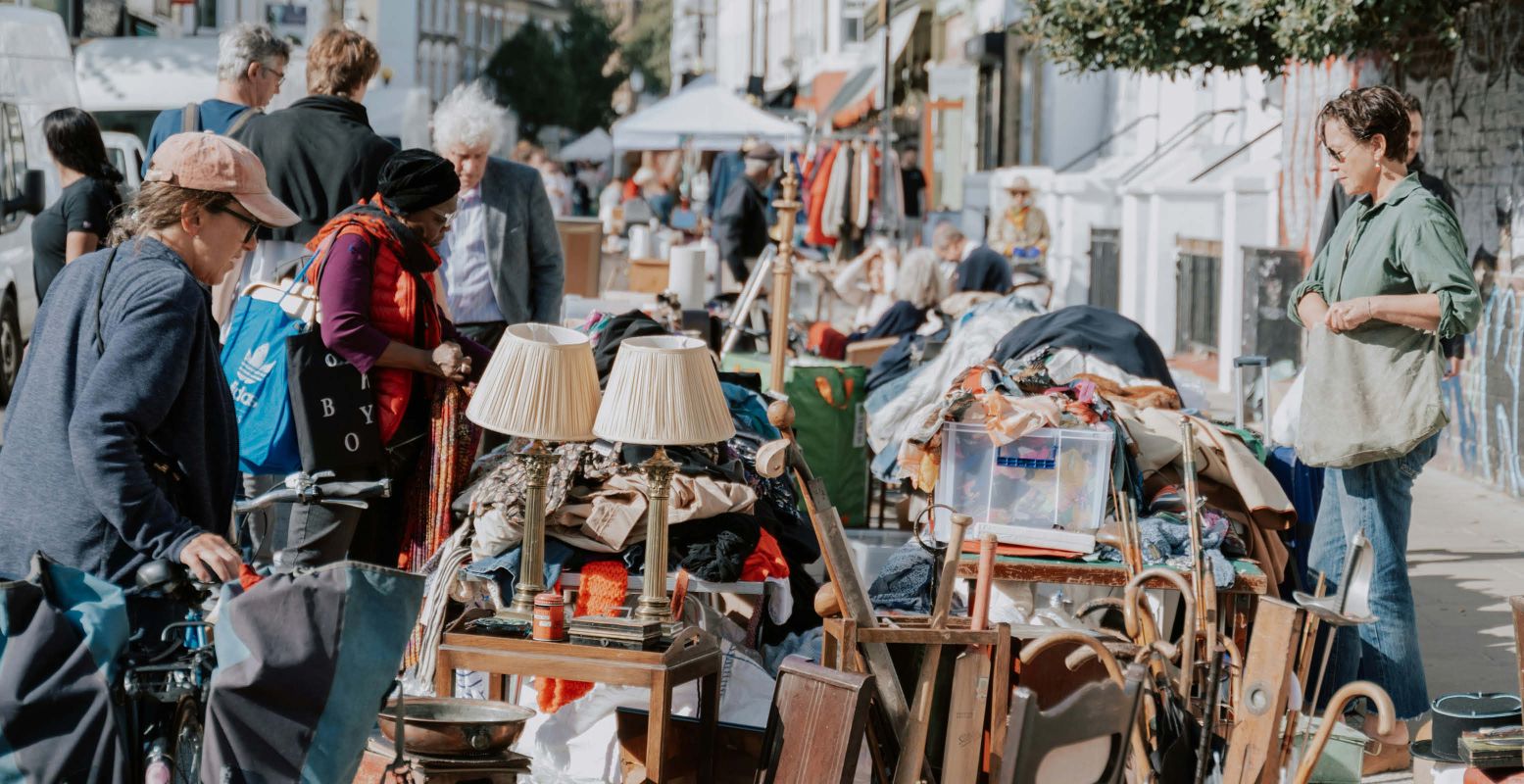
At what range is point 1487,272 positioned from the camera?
998cm

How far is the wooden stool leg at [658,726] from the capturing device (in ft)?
13.2

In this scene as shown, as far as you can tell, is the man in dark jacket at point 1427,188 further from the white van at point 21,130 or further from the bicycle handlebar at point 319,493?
the white van at point 21,130

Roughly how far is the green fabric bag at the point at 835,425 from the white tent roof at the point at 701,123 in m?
11.7

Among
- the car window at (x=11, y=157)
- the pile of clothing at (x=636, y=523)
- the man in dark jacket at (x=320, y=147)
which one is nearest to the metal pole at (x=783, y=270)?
the man in dark jacket at (x=320, y=147)

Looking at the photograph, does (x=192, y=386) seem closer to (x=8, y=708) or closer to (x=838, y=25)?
(x=8, y=708)

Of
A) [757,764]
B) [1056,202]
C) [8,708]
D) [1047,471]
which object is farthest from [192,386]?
[1056,202]

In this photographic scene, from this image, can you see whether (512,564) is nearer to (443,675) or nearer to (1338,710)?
(443,675)

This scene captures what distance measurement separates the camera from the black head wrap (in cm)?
514

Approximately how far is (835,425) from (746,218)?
4.32 meters

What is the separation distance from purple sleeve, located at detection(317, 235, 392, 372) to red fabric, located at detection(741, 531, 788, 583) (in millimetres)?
1205

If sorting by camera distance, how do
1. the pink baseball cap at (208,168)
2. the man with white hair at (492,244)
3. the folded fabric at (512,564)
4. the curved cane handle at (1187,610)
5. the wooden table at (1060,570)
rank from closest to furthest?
1. the pink baseball cap at (208,168)
2. the curved cane handle at (1187,610)
3. the folded fabric at (512,564)
4. the wooden table at (1060,570)
5. the man with white hair at (492,244)

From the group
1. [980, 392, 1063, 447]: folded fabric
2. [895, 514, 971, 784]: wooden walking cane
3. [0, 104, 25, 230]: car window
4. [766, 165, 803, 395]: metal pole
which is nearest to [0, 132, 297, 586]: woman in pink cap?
[895, 514, 971, 784]: wooden walking cane

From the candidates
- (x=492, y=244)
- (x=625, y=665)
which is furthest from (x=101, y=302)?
(x=492, y=244)

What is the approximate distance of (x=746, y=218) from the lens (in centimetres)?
1201
